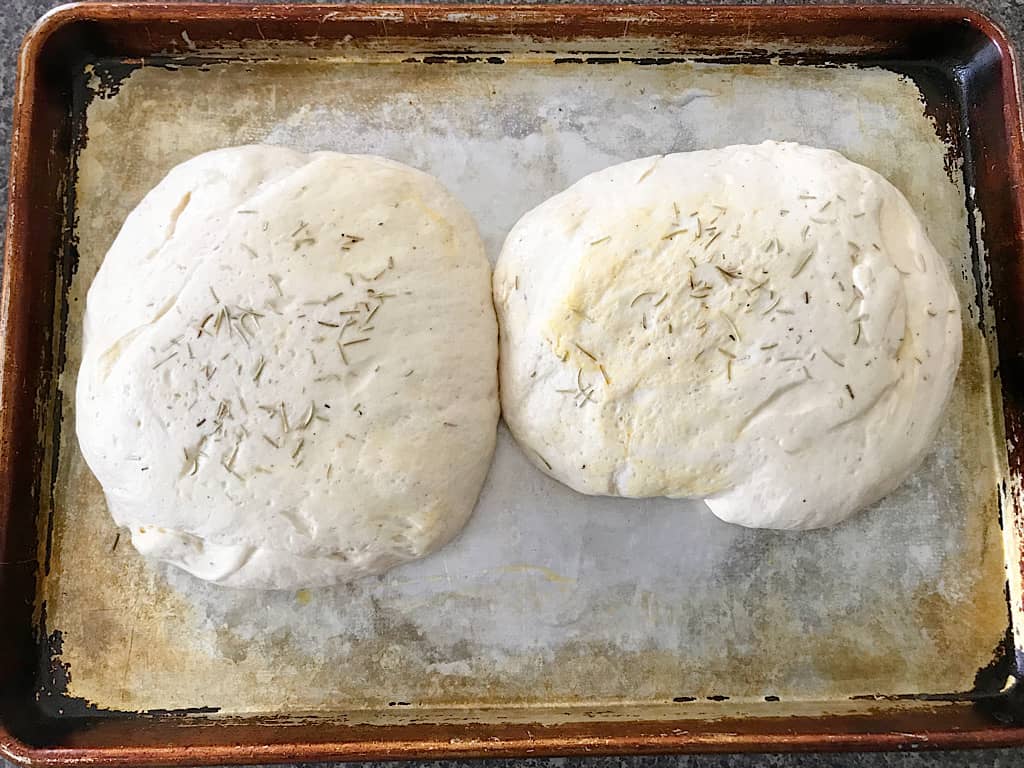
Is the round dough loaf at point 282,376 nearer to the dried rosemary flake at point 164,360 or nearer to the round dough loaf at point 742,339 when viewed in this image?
the dried rosemary flake at point 164,360

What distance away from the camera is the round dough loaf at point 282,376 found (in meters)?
1.18

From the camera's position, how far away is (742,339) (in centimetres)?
119

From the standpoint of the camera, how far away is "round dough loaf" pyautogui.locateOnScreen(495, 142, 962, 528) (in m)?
1.19

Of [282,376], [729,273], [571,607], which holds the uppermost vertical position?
[729,273]

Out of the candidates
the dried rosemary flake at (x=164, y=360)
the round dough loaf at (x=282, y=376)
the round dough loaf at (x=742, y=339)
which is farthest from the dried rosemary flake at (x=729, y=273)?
the dried rosemary flake at (x=164, y=360)

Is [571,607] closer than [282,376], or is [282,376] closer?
[282,376]

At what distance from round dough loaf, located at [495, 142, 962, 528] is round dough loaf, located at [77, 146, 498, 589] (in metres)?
0.17

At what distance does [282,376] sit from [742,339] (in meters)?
0.69

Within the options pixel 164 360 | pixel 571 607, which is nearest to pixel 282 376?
pixel 164 360

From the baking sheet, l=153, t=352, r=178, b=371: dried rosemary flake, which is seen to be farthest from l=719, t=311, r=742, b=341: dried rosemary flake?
l=153, t=352, r=178, b=371: dried rosemary flake

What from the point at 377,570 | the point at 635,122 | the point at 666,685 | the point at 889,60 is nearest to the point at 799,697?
the point at 666,685

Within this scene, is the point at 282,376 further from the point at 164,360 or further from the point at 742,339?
the point at 742,339

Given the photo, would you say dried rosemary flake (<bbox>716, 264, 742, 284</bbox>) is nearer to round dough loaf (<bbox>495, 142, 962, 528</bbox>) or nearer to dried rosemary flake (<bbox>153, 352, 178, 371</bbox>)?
round dough loaf (<bbox>495, 142, 962, 528</bbox>)

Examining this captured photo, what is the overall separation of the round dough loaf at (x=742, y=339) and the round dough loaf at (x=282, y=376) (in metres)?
0.17
